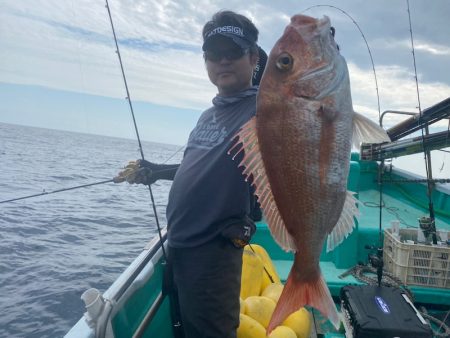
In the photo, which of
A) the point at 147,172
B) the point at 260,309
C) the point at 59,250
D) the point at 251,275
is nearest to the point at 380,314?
the point at 260,309

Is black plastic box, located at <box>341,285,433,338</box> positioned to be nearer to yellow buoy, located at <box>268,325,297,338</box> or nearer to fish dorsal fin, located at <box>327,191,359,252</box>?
yellow buoy, located at <box>268,325,297,338</box>

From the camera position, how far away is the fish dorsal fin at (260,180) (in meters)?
1.46

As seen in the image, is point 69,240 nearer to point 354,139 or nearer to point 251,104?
point 251,104

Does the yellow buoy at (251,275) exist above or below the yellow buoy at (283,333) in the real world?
above

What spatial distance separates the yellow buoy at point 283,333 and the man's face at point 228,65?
1688mm

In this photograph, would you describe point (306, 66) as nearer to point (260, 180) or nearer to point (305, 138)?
point (305, 138)

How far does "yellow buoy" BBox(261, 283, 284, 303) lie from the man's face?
1785mm

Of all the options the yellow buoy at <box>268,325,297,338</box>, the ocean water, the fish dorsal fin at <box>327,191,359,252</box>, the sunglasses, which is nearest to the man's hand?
the ocean water

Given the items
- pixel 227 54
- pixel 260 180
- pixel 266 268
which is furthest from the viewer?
pixel 266 268

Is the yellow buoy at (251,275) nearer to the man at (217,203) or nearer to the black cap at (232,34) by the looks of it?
the man at (217,203)

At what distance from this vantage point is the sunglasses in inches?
83.3

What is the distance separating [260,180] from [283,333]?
1.62m

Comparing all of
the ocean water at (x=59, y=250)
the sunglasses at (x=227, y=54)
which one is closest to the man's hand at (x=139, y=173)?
the ocean water at (x=59, y=250)

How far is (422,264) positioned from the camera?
3.73 m
